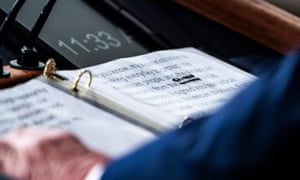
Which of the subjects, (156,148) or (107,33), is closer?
(156,148)

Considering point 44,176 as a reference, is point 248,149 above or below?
above

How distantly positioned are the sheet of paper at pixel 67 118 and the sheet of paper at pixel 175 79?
7cm

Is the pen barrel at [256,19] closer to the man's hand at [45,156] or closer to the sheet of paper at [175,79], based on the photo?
the sheet of paper at [175,79]

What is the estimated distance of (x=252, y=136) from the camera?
48 cm

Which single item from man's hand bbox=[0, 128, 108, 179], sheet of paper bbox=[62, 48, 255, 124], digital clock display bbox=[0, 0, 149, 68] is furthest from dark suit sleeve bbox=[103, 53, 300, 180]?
digital clock display bbox=[0, 0, 149, 68]

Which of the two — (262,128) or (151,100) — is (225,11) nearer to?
(151,100)

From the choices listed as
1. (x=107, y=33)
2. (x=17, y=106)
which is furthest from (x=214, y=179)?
(x=107, y=33)

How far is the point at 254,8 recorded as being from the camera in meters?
1.22

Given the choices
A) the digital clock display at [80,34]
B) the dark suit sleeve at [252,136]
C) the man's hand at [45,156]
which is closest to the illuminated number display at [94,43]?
the digital clock display at [80,34]

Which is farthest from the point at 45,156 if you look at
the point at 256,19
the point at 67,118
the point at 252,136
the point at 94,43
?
the point at 256,19

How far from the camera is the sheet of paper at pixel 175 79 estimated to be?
2.88 ft

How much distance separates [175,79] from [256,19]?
309 mm

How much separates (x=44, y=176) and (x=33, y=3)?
1.87 ft

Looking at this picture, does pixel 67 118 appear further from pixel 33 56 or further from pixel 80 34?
pixel 80 34
